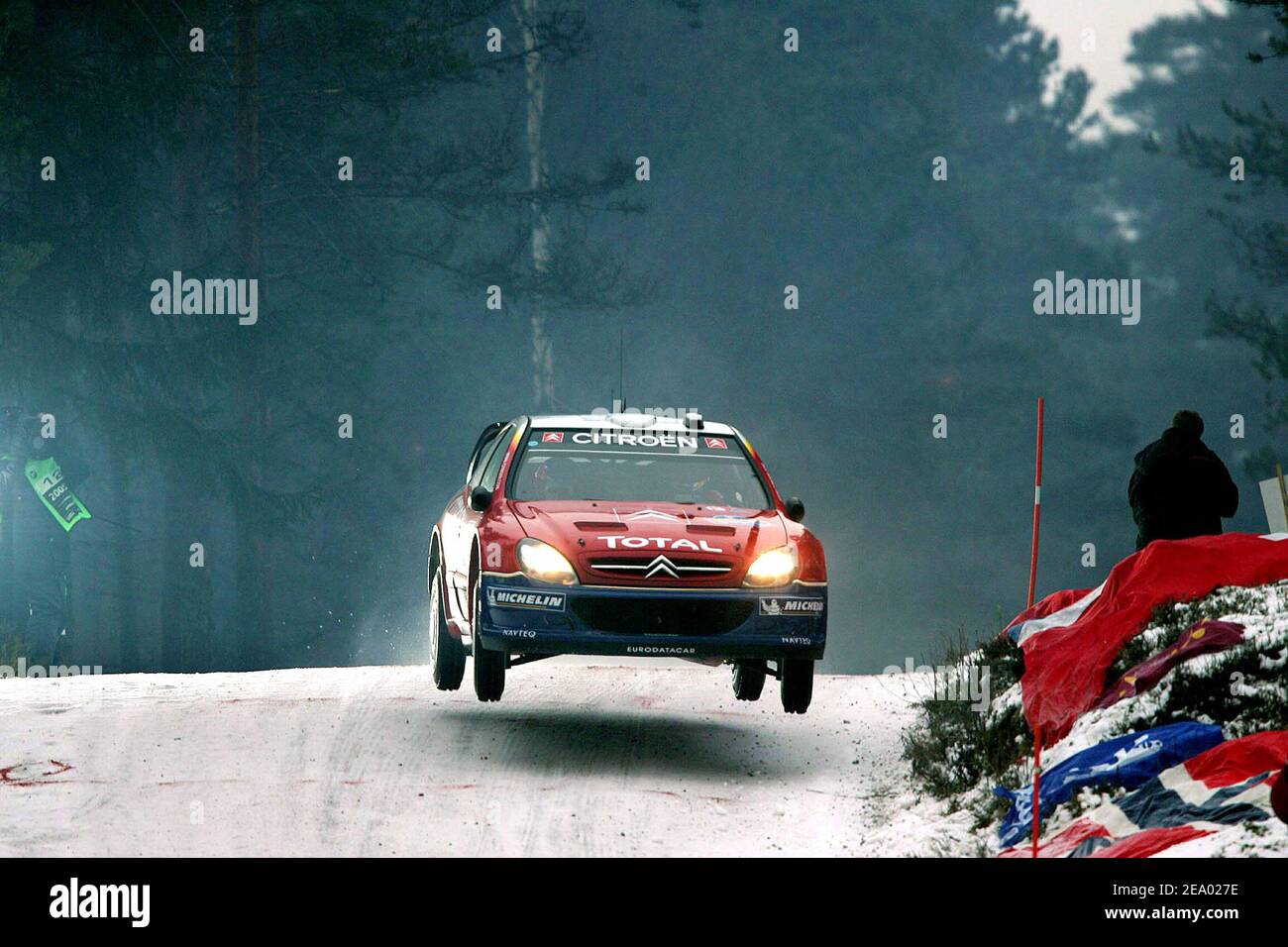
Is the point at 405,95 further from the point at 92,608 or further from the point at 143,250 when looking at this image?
the point at 92,608

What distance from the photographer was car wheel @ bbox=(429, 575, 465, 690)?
12352 millimetres

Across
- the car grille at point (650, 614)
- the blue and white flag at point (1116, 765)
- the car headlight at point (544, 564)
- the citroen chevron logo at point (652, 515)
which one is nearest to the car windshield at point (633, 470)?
the citroen chevron logo at point (652, 515)

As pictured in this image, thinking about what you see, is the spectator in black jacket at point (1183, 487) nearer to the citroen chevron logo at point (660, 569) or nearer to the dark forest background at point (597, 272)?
the citroen chevron logo at point (660, 569)

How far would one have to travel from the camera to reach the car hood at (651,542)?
10.1 m

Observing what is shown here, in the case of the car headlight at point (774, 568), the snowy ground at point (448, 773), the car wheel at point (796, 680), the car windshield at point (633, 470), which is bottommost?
the snowy ground at point (448, 773)

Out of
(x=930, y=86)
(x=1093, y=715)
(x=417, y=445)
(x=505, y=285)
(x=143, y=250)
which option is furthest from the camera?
(x=930, y=86)

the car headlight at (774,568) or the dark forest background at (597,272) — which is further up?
the dark forest background at (597,272)

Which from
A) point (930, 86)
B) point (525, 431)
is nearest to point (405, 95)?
point (525, 431)

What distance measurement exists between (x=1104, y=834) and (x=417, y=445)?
133ft

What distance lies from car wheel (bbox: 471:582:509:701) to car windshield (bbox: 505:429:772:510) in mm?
1000

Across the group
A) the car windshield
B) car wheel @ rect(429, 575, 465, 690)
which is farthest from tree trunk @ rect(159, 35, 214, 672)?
the car windshield

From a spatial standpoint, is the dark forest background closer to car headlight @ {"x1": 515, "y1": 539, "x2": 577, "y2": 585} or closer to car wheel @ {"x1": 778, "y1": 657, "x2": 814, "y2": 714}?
car headlight @ {"x1": 515, "y1": 539, "x2": 577, "y2": 585}

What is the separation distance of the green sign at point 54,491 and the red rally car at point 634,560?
460 inches

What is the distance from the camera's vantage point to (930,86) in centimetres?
6506
